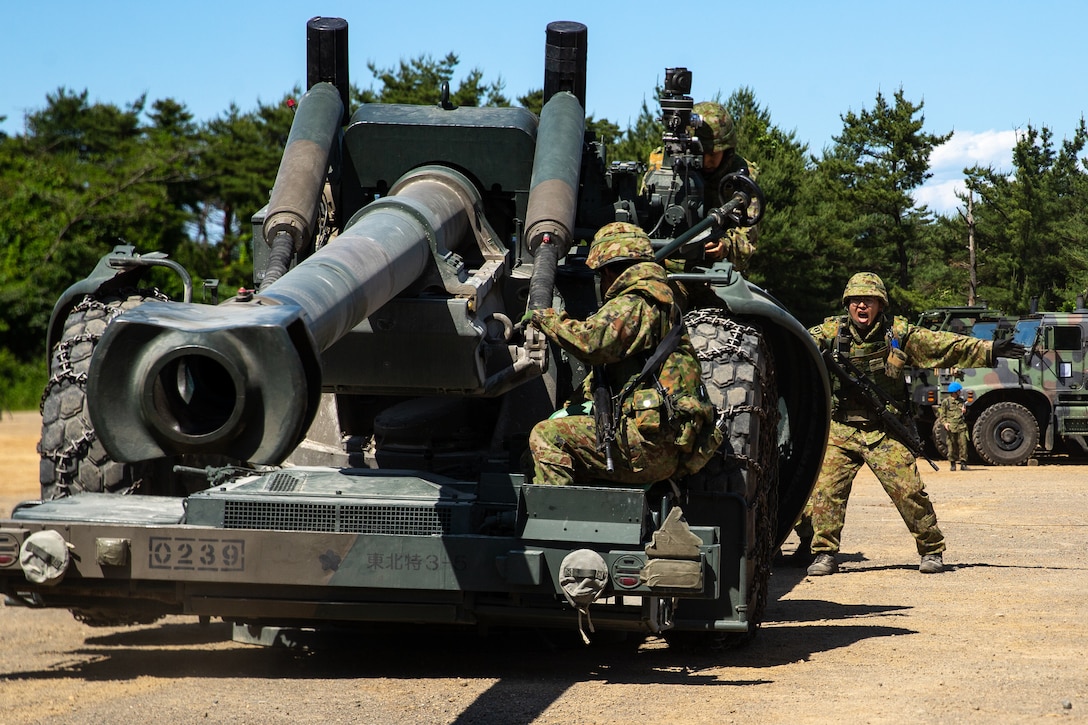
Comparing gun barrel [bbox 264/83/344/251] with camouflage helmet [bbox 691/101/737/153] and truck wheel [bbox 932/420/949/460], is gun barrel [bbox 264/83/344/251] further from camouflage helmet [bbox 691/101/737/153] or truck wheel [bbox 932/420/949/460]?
truck wheel [bbox 932/420/949/460]

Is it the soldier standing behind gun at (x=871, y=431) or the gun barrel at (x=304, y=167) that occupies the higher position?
the gun barrel at (x=304, y=167)

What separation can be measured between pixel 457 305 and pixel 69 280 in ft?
91.5

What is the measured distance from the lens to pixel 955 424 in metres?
20.2

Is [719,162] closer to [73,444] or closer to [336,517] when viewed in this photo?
[336,517]

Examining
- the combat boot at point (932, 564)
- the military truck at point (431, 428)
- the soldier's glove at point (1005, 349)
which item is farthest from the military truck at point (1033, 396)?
the military truck at point (431, 428)

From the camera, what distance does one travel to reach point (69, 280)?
32.0 metres

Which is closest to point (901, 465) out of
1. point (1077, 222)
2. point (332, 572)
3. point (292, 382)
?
point (332, 572)

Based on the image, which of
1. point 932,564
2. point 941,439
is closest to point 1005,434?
point 941,439

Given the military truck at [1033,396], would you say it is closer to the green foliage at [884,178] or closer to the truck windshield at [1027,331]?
the truck windshield at [1027,331]

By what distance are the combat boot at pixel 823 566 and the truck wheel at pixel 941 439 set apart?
10.8 m

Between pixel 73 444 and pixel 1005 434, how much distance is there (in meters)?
16.6

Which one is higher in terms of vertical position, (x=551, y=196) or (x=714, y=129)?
(x=714, y=129)

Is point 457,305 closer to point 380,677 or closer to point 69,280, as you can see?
point 380,677

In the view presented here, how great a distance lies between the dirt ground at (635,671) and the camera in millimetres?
5422
